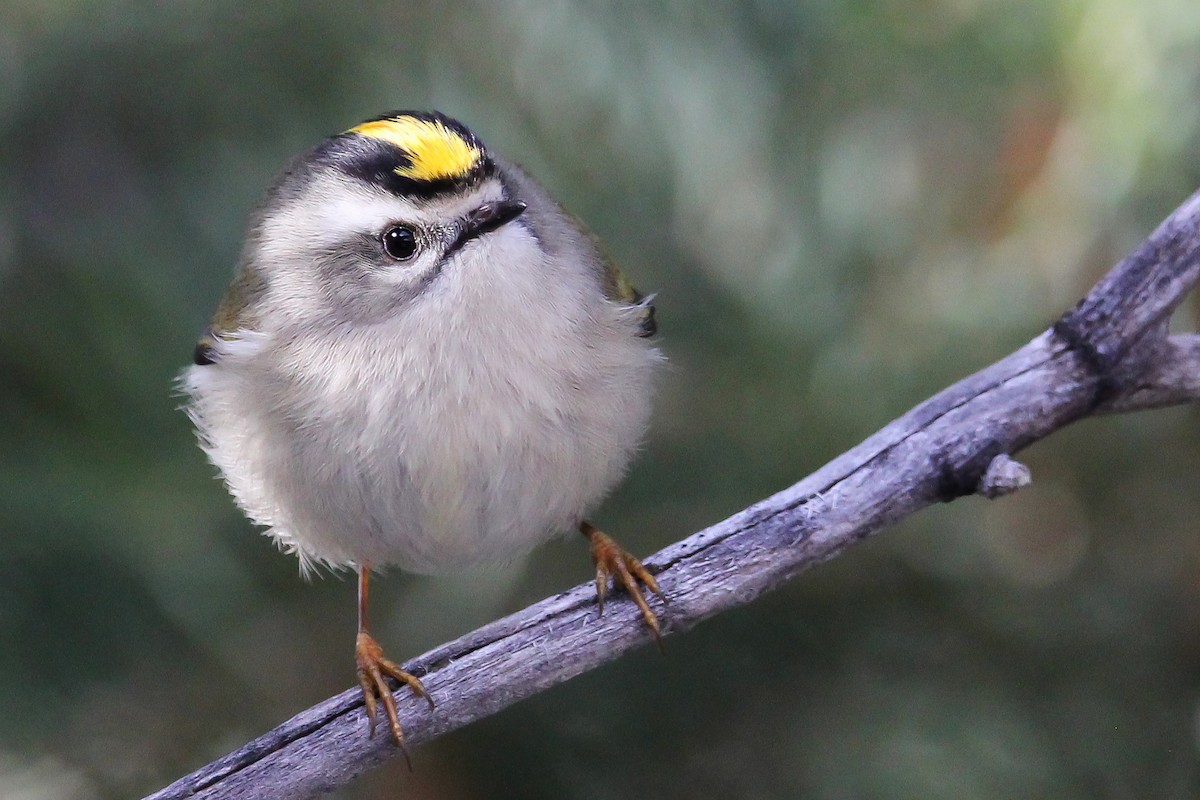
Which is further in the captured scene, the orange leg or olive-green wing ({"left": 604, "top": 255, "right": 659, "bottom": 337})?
olive-green wing ({"left": 604, "top": 255, "right": 659, "bottom": 337})

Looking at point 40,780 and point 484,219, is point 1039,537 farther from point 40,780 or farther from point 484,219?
point 40,780

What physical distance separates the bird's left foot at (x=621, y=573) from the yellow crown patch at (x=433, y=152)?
365 mm

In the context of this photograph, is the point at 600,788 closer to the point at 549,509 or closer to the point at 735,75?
the point at 549,509

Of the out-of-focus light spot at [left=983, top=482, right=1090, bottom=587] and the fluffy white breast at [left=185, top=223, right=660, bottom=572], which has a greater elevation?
the fluffy white breast at [left=185, top=223, right=660, bottom=572]

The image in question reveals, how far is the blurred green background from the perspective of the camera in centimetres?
110

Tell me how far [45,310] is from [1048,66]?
917mm

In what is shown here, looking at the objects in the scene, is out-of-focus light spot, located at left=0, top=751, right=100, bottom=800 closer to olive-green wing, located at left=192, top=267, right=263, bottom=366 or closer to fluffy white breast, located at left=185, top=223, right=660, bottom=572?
fluffy white breast, located at left=185, top=223, right=660, bottom=572

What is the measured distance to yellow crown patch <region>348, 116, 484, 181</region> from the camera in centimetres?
108

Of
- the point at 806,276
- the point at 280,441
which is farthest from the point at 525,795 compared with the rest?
the point at 806,276

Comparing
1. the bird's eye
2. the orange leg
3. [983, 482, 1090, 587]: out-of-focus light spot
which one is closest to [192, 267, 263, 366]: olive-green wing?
the bird's eye

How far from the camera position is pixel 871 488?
1.03m

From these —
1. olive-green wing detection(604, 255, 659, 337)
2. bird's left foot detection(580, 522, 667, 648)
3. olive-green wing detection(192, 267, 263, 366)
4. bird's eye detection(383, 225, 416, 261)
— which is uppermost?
bird's eye detection(383, 225, 416, 261)

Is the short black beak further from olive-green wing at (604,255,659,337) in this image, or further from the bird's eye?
olive-green wing at (604,255,659,337)

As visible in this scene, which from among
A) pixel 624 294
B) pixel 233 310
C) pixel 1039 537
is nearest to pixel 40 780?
pixel 233 310
